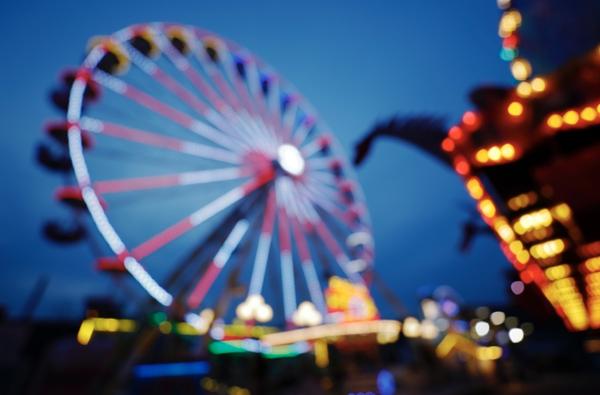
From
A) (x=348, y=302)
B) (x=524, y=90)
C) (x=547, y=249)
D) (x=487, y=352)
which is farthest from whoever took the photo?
(x=487, y=352)

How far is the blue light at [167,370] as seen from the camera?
6301 mm

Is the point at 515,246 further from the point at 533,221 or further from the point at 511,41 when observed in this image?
the point at 511,41

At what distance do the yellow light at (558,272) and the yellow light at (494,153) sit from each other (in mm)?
3824

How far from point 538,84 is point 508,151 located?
66.1 inches

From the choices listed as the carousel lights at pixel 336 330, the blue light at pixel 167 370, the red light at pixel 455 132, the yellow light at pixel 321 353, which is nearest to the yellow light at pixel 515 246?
the red light at pixel 455 132

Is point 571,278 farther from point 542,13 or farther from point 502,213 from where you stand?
point 542,13

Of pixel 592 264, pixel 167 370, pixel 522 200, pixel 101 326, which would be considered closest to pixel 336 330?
pixel 101 326

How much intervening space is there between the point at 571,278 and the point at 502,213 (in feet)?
8.68

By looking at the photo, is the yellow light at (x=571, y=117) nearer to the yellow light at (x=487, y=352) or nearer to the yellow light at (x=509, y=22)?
the yellow light at (x=509, y=22)

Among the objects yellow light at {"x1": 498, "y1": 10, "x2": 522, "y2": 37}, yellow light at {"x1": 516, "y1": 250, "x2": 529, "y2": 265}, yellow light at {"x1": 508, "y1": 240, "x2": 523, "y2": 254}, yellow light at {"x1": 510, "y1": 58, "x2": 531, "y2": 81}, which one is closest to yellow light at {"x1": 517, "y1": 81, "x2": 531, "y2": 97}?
yellow light at {"x1": 510, "y1": 58, "x2": 531, "y2": 81}

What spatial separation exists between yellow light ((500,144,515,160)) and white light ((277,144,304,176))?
7144 millimetres

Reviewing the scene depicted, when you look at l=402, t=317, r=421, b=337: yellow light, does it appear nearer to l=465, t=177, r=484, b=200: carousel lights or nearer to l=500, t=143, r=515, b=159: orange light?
l=465, t=177, r=484, b=200: carousel lights

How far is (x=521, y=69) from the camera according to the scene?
38.7 ft

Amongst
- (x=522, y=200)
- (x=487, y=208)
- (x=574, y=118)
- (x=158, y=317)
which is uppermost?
(x=487, y=208)
